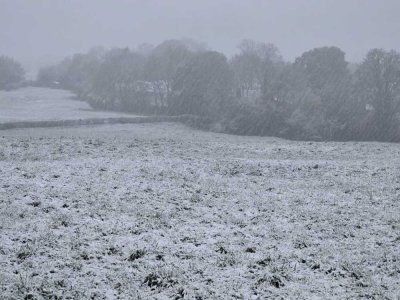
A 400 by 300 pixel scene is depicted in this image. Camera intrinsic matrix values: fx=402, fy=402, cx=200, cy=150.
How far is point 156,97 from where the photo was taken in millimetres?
76188

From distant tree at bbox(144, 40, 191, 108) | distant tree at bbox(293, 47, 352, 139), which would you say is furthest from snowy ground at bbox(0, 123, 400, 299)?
distant tree at bbox(144, 40, 191, 108)

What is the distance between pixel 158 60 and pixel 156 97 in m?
10.0

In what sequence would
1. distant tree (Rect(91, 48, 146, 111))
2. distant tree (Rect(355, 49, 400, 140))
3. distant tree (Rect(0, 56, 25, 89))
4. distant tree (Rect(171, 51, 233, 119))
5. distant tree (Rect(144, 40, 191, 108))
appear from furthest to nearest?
distant tree (Rect(0, 56, 25, 89)) < distant tree (Rect(91, 48, 146, 111)) < distant tree (Rect(144, 40, 191, 108)) < distant tree (Rect(171, 51, 233, 119)) < distant tree (Rect(355, 49, 400, 140))

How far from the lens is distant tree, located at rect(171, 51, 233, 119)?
2579 inches

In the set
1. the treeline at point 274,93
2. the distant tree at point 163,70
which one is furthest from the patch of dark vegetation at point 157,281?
the distant tree at point 163,70

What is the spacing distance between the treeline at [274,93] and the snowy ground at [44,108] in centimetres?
698

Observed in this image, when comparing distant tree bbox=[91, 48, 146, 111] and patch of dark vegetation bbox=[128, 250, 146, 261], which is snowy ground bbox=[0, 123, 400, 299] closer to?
patch of dark vegetation bbox=[128, 250, 146, 261]

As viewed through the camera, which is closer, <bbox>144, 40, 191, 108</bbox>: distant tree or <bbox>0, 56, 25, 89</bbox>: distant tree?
<bbox>144, 40, 191, 108</bbox>: distant tree

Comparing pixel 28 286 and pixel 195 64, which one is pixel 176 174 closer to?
pixel 28 286

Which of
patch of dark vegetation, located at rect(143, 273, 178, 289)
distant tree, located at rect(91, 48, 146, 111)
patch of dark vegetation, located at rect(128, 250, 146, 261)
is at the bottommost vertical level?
patch of dark vegetation, located at rect(143, 273, 178, 289)

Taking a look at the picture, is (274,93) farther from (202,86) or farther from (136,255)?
(136,255)

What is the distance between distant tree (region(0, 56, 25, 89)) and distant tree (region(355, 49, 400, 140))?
10117 cm

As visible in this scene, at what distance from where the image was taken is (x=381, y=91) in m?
56.0

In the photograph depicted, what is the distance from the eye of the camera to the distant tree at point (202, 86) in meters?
65.5
